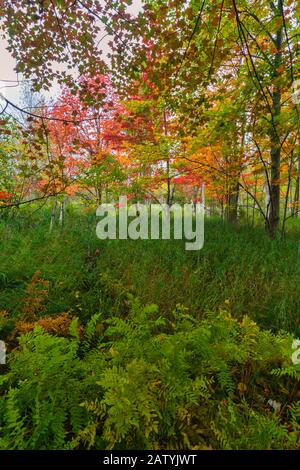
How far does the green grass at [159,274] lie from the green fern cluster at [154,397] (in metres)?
0.85

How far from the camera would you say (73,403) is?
5.81 ft

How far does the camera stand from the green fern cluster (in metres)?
1.58

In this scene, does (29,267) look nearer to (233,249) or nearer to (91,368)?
(91,368)

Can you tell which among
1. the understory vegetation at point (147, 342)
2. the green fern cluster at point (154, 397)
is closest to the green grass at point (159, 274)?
the understory vegetation at point (147, 342)

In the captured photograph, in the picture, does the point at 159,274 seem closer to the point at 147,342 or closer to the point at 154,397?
the point at 147,342

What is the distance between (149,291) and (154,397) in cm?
207

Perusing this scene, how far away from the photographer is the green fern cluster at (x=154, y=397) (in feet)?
5.17

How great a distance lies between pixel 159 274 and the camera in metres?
4.21

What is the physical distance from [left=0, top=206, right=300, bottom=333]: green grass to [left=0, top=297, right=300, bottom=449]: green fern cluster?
33.4 inches

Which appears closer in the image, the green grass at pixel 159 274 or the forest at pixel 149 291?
the forest at pixel 149 291

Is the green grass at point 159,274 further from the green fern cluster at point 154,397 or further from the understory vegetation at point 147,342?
the green fern cluster at point 154,397

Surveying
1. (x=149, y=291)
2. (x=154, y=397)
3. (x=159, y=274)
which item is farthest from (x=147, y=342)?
(x=159, y=274)

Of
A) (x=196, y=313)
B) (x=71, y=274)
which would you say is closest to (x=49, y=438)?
(x=196, y=313)

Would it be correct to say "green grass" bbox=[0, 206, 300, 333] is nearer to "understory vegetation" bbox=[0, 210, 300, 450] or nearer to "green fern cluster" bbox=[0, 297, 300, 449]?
"understory vegetation" bbox=[0, 210, 300, 450]
